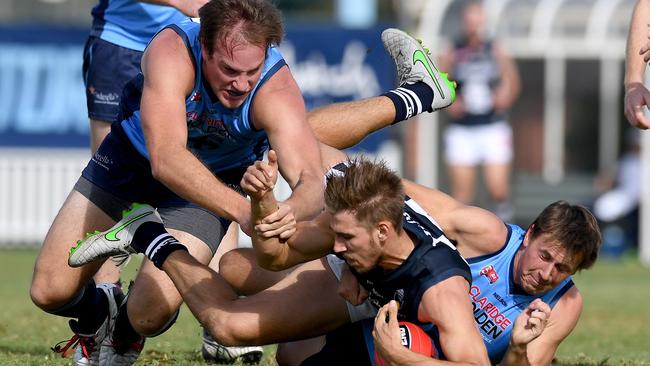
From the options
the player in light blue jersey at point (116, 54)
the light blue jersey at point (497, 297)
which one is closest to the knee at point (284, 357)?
the player in light blue jersey at point (116, 54)

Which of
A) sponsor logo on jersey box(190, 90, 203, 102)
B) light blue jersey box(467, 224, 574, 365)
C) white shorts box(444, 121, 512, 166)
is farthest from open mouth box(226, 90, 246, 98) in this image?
white shorts box(444, 121, 512, 166)

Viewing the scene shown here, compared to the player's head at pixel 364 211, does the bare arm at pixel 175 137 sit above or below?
above

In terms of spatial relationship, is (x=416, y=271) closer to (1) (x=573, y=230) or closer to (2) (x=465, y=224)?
(2) (x=465, y=224)

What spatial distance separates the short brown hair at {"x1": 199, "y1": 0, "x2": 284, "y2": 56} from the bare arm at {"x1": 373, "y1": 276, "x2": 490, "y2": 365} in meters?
1.34

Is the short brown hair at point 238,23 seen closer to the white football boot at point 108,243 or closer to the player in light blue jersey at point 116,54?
the white football boot at point 108,243

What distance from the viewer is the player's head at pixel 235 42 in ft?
A: 18.0

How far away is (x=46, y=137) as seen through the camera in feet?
49.0

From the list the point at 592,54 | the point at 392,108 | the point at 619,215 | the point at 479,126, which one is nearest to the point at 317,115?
the point at 392,108

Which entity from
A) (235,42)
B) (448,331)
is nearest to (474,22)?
(235,42)

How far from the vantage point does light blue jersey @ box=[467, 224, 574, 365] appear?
5867mm

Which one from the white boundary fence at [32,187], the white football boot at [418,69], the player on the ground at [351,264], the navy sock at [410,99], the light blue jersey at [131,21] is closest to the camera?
the player on the ground at [351,264]

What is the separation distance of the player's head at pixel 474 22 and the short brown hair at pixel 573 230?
8.25 metres

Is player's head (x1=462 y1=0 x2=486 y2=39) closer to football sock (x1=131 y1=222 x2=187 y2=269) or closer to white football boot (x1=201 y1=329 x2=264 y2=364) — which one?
white football boot (x1=201 y1=329 x2=264 y2=364)

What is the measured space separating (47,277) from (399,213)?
1.97 metres
